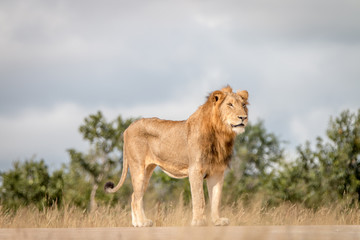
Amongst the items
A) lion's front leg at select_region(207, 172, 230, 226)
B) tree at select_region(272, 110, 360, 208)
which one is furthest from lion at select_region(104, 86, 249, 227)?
tree at select_region(272, 110, 360, 208)

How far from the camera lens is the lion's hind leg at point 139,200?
864 centimetres

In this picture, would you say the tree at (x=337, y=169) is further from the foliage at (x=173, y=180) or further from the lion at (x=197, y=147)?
the lion at (x=197, y=147)

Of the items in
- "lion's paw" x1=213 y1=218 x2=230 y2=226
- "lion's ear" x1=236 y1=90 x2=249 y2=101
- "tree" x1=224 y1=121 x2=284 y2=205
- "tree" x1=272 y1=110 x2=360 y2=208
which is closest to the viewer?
"lion's paw" x1=213 y1=218 x2=230 y2=226

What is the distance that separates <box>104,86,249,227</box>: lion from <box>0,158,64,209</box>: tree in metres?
10.3

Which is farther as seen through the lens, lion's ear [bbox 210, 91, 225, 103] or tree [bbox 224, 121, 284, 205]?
tree [bbox 224, 121, 284, 205]

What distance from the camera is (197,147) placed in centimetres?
827

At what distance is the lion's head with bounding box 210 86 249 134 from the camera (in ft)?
26.7

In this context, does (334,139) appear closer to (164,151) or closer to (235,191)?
(235,191)

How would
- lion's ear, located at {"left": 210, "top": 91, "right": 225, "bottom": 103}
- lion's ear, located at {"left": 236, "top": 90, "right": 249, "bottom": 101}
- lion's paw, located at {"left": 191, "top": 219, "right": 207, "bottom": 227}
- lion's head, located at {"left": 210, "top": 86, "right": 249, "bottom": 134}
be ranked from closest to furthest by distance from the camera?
1. lion's paw, located at {"left": 191, "top": 219, "right": 207, "bottom": 227}
2. lion's head, located at {"left": 210, "top": 86, "right": 249, "bottom": 134}
3. lion's ear, located at {"left": 210, "top": 91, "right": 225, "bottom": 103}
4. lion's ear, located at {"left": 236, "top": 90, "right": 249, "bottom": 101}

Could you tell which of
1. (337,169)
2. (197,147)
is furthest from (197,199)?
(337,169)

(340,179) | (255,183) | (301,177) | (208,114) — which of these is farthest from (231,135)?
(255,183)

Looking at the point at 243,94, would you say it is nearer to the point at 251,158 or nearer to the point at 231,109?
the point at 231,109

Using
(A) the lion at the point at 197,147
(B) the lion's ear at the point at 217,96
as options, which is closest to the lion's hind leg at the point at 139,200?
(A) the lion at the point at 197,147

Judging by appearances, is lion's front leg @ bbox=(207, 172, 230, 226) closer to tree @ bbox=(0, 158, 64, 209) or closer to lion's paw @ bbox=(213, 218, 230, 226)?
lion's paw @ bbox=(213, 218, 230, 226)
